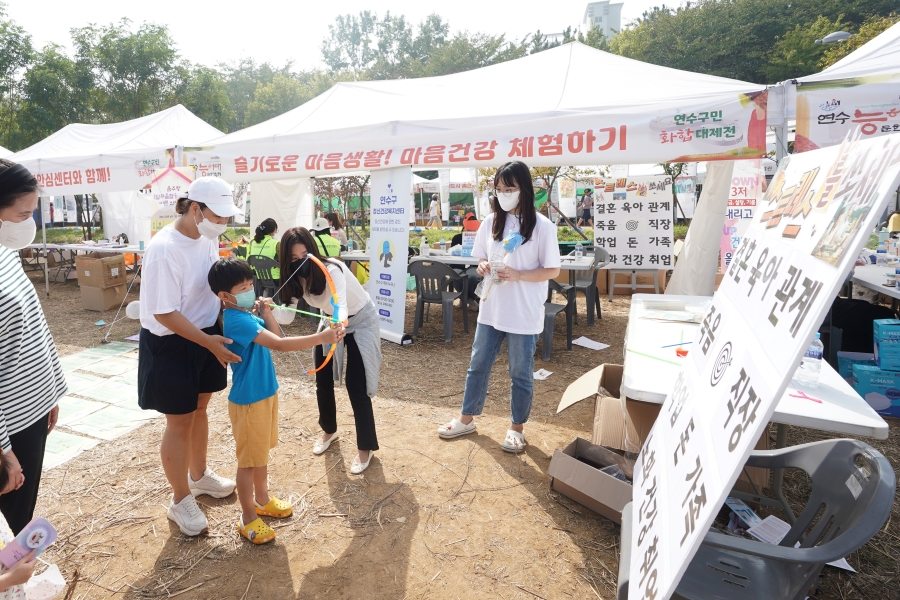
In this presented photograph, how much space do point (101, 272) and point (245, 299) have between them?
698 centimetres

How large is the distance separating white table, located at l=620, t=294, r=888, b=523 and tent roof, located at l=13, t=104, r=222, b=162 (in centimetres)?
953

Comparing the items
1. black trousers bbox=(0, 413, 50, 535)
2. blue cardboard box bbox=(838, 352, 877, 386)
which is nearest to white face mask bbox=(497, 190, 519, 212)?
black trousers bbox=(0, 413, 50, 535)

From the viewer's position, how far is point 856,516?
1.31 meters

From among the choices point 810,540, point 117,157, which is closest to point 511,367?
point 810,540

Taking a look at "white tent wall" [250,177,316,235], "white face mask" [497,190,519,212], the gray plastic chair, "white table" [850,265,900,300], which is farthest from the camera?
"white tent wall" [250,177,316,235]

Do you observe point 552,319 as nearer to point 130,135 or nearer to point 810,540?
point 810,540

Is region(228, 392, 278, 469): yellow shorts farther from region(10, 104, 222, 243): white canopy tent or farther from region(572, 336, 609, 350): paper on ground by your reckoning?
region(10, 104, 222, 243): white canopy tent

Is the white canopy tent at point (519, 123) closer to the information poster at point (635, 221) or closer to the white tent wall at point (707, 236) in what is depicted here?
the white tent wall at point (707, 236)

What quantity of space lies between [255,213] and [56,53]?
1326cm

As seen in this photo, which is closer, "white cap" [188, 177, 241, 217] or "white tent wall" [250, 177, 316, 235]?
"white cap" [188, 177, 241, 217]

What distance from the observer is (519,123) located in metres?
4.87

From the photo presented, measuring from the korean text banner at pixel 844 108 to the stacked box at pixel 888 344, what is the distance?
1402 millimetres

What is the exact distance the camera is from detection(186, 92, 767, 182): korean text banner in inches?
166

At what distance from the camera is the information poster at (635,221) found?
7832 mm
